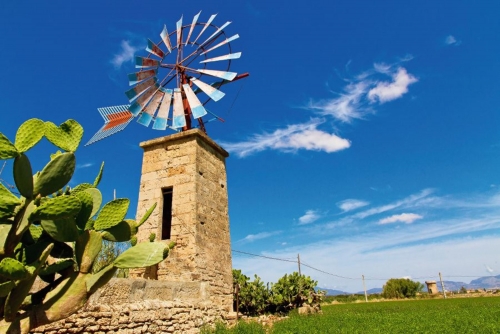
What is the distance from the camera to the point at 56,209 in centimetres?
187

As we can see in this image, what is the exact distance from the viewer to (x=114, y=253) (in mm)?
11773

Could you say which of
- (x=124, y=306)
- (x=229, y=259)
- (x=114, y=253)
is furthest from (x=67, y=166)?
(x=114, y=253)

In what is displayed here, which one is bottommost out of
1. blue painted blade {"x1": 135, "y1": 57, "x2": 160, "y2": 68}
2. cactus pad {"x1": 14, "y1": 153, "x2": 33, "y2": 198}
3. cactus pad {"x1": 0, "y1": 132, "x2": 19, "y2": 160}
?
cactus pad {"x1": 14, "y1": 153, "x2": 33, "y2": 198}

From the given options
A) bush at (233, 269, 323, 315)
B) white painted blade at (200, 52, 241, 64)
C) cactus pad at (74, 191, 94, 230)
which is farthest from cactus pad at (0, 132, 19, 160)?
bush at (233, 269, 323, 315)

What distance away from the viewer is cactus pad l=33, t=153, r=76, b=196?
2016mm

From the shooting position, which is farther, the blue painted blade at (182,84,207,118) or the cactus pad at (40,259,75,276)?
the blue painted blade at (182,84,207,118)

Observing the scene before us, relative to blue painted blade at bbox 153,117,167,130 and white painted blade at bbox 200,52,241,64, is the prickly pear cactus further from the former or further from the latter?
white painted blade at bbox 200,52,241,64

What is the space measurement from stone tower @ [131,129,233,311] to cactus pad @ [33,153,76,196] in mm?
4114

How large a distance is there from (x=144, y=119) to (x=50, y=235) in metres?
6.22

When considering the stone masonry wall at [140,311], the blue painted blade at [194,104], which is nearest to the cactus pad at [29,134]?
the stone masonry wall at [140,311]

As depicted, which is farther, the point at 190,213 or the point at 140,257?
the point at 190,213

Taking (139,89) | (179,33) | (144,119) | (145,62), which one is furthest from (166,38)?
(144,119)

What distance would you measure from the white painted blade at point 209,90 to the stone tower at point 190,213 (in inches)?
49.1

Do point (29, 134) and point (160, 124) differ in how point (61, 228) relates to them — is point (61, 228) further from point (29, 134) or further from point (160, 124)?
point (160, 124)
